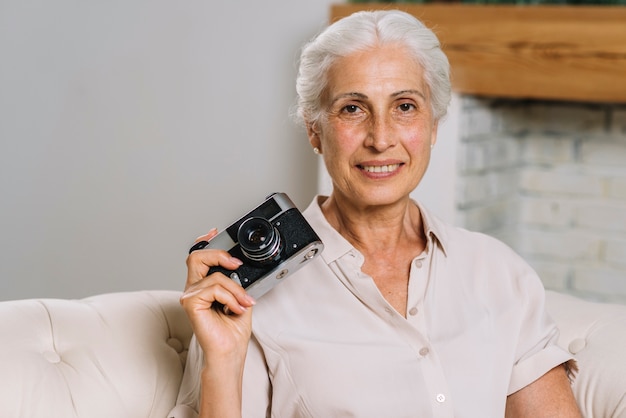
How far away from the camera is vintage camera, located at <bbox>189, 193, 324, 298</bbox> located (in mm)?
1239

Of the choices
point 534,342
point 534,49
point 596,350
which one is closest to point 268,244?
point 534,342

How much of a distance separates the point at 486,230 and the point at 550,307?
106cm

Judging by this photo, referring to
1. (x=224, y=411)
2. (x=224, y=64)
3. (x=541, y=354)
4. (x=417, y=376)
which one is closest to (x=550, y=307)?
(x=541, y=354)

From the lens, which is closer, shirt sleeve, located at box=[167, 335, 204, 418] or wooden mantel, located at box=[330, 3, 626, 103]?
shirt sleeve, located at box=[167, 335, 204, 418]

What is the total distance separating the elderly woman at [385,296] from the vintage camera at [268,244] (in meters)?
0.03

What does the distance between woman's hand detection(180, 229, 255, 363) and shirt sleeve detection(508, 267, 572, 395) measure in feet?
1.40

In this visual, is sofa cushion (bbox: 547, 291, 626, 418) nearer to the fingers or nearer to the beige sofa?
the beige sofa

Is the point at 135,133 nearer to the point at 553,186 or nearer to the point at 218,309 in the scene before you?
the point at 553,186

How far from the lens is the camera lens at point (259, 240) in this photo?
1.23 m

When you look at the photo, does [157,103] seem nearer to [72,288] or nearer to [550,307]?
[72,288]

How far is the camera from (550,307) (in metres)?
1.60

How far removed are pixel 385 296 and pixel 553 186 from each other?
4.69 feet

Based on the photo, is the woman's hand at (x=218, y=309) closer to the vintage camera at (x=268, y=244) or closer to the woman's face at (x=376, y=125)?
the vintage camera at (x=268, y=244)

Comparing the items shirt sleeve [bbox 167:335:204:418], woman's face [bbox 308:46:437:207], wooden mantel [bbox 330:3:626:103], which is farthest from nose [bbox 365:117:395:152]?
wooden mantel [bbox 330:3:626:103]
